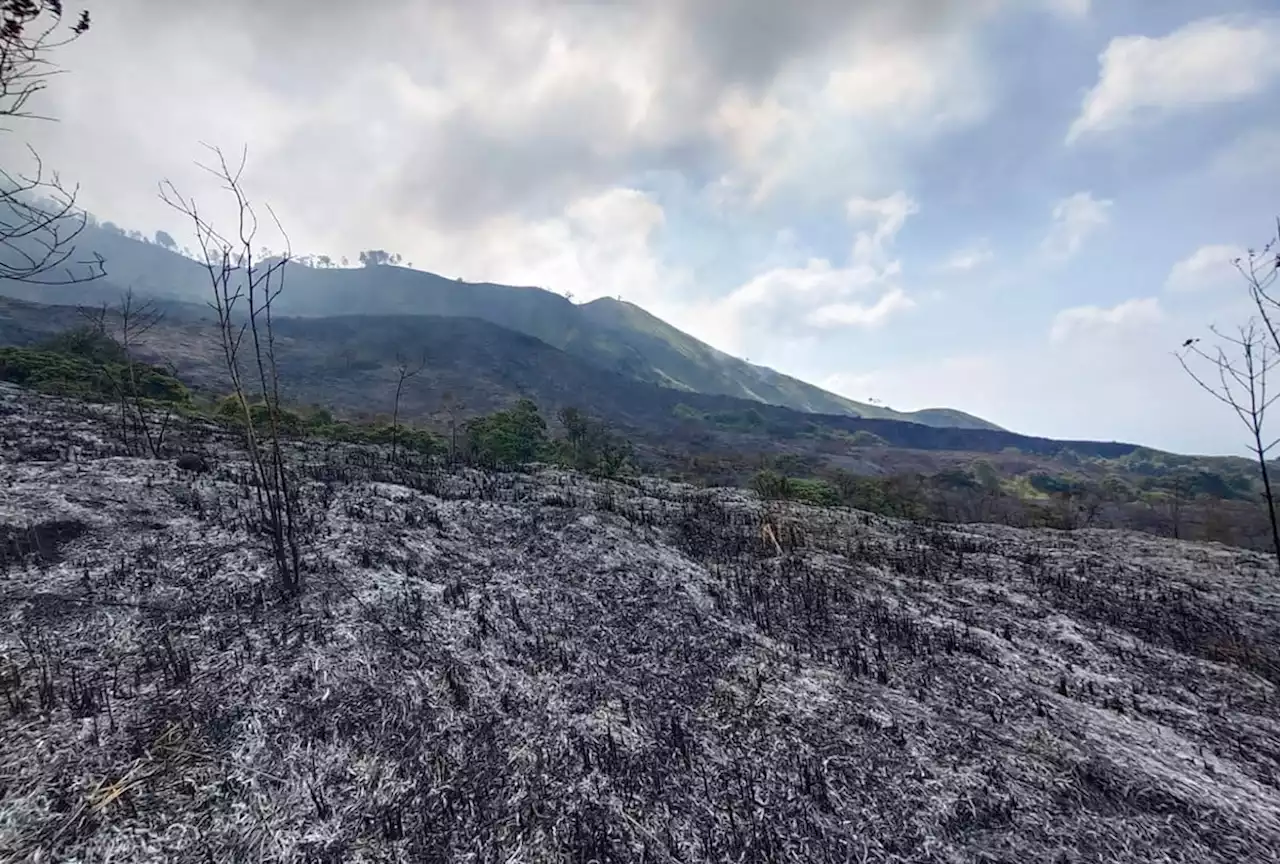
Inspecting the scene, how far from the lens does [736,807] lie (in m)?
5.25

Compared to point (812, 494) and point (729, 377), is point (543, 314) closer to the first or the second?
point (729, 377)

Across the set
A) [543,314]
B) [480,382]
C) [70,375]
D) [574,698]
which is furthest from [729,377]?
[574,698]

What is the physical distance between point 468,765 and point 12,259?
718ft

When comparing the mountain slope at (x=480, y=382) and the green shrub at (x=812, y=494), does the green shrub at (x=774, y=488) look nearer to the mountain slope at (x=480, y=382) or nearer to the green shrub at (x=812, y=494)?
the green shrub at (x=812, y=494)

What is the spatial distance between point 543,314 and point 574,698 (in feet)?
583

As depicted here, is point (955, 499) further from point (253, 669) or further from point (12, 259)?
point (12, 259)

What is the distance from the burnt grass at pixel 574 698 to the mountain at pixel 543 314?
142m

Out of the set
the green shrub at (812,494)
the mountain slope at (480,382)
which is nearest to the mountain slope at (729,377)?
the mountain slope at (480,382)

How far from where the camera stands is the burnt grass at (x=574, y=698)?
16.0 feet

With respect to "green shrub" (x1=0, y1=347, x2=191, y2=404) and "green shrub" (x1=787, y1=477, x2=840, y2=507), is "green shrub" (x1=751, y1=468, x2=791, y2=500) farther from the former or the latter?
"green shrub" (x1=0, y1=347, x2=191, y2=404)

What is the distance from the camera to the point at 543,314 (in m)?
177

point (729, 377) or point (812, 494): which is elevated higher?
point (729, 377)

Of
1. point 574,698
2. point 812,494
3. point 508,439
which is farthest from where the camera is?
point 812,494

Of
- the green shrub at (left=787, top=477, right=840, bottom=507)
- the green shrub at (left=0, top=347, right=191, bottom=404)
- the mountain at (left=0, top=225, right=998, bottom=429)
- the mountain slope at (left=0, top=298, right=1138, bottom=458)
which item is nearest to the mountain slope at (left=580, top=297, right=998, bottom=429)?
the mountain at (left=0, top=225, right=998, bottom=429)
